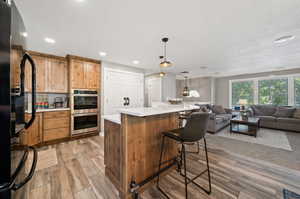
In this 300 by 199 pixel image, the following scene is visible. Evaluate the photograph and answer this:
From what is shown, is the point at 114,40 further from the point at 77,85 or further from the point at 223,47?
the point at 223,47

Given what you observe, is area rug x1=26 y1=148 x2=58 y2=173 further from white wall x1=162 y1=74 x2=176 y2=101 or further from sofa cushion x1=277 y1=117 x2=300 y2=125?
sofa cushion x1=277 y1=117 x2=300 y2=125

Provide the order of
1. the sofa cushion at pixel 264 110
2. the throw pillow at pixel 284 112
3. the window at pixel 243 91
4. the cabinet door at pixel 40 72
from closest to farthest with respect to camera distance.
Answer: the cabinet door at pixel 40 72, the throw pillow at pixel 284 112, the sofa cushion at pixel 264 110, the window at pixel 243 91

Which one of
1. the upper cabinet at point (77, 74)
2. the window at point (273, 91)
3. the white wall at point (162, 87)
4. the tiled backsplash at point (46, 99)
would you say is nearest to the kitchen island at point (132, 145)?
the upper cabinet at point (77, 74)

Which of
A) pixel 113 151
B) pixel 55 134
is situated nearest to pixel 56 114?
pixel 55 134

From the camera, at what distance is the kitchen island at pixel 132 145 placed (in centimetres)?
147

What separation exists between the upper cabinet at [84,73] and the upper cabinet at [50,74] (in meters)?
0.38

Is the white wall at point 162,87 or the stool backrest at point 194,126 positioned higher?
→ the white wall at point 162,87

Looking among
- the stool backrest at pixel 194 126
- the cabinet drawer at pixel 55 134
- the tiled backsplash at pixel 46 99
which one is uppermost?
the tiled backsplash at pixel 46 99

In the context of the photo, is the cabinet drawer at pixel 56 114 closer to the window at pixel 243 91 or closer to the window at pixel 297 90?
the window at pixel 243 91

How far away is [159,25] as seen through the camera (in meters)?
2.13

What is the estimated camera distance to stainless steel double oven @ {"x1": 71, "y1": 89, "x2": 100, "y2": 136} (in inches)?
137

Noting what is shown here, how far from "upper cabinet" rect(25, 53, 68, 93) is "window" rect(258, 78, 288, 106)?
8453 millimetres

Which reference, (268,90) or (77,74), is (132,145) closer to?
(77,74)

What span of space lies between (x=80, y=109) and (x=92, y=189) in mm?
2512
